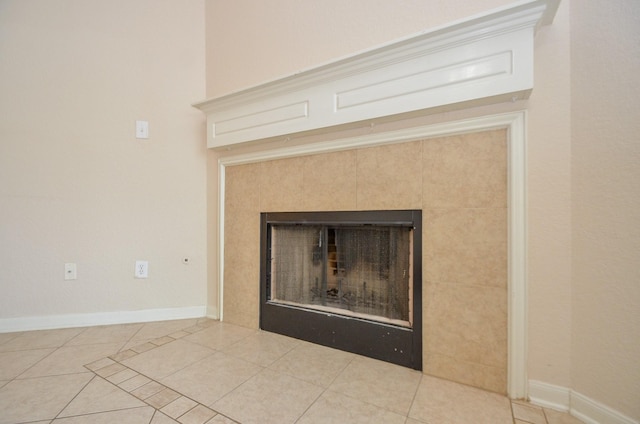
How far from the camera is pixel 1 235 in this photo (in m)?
1.84

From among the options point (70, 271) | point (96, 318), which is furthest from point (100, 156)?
point (96, 318)

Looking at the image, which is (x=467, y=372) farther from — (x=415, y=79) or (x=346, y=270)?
(x=415, y=79)

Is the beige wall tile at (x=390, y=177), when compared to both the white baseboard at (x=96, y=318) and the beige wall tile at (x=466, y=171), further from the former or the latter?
the white baseboard at (x=96, y=318)

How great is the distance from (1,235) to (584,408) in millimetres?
3451

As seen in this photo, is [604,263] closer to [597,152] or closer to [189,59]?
[597,152]

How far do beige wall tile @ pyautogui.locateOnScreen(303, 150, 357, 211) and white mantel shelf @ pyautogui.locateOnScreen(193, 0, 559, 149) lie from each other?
0.21 metres

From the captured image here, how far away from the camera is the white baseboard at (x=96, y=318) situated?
6.06 ft

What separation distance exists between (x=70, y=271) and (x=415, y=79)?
2650mm

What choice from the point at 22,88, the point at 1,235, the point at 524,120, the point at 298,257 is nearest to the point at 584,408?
the point at 524,120

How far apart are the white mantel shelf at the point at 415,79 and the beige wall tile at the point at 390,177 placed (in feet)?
0.69

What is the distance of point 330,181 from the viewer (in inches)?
64.4

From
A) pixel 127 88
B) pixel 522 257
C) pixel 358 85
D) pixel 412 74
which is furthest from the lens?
pixel 127 88

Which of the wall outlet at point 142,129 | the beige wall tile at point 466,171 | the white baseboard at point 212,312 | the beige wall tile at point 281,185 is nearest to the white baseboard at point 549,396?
the beige wall tile at point 466,171

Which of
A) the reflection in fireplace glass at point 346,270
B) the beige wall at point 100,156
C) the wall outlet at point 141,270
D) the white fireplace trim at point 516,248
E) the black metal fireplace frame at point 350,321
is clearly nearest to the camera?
the white fireplace trim at point 516,248
